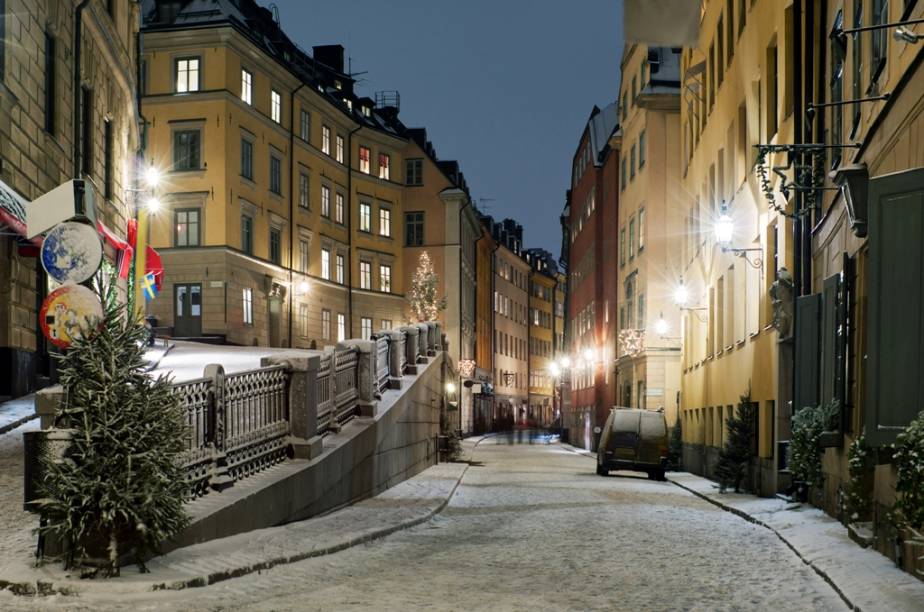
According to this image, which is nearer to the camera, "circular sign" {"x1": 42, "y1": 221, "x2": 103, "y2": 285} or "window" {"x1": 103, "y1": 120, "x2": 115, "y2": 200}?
"circular sign" {"x1": 42, "y1": 221, "x2": 103, "y2": 285}

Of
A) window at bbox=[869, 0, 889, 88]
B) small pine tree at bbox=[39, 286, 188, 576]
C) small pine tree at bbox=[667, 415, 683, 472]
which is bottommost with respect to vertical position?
small pine tree at bbox=[667, 415, 683, 472]

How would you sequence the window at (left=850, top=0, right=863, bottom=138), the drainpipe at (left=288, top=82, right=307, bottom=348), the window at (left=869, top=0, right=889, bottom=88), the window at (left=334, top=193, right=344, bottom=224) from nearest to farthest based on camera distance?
the window at (left=869, top=0, right=889, bottom=88) → the window at (left=850, top=0, right=863, bottom=138) → the drainpipe at (left=288, top=82, right=307, bottom=348) → the window at (left=334, top=193, right=344, bottom=224)

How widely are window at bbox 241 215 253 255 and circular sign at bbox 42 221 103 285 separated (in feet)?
118

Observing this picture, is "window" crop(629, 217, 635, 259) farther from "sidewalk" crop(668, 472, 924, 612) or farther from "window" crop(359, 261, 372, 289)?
"sidewalk" crop(668, 472, 924, 612)

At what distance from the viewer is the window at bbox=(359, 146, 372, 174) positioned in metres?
64.6

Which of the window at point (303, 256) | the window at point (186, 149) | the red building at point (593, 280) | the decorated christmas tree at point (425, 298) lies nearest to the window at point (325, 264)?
the window at point (303, 256)

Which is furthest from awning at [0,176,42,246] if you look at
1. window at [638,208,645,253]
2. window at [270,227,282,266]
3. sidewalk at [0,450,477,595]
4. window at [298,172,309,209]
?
window at [298,172,309,209]

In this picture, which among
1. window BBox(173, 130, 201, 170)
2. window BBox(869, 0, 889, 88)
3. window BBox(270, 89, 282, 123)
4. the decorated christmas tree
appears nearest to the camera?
window BBox(869, 0, 889, 88)

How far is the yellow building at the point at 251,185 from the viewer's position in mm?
47531

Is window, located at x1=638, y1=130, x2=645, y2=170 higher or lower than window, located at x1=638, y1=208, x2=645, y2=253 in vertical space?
higher

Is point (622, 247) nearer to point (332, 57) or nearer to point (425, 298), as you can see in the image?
point (425, 298)

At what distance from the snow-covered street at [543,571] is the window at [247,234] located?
34284mm

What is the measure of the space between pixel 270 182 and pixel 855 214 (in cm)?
4273

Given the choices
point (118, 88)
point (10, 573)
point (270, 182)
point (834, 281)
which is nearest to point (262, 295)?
point (270, 182)
